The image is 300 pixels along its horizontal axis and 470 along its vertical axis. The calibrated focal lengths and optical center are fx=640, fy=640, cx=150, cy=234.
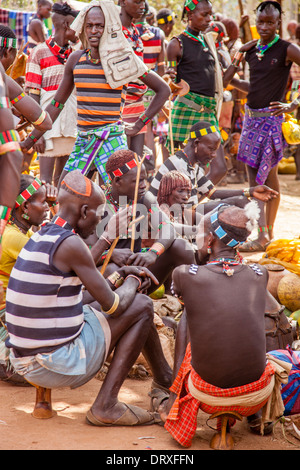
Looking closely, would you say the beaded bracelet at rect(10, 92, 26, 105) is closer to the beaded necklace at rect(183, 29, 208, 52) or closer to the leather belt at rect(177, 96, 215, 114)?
the leather belt at rect(177, 96, 215, 114)

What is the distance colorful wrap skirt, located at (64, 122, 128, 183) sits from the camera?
16.4ft

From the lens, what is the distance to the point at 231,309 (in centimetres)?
314

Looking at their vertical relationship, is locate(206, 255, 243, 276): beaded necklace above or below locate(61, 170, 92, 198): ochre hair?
below

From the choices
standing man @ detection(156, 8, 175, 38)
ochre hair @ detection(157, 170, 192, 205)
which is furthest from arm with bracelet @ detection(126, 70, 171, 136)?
standing man @ detection(156, 8, 175, 38)

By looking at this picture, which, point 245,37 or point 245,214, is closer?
point 245,214

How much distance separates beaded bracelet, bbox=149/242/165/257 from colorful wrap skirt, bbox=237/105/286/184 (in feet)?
9.43

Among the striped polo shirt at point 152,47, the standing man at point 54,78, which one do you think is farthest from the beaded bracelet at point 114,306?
the striped polo shirt at point 152,47

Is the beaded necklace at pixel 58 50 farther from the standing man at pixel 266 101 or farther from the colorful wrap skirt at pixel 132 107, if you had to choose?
the standing man at pixel 266 101

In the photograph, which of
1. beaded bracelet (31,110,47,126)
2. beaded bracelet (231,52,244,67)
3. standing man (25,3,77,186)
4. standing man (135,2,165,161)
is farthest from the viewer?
standing man (135,2,165,161)

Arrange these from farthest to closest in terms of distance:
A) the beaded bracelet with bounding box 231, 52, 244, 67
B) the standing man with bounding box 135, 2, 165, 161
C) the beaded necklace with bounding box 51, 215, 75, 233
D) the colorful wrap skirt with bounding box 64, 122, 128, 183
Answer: the standing man with bounding box 135, 2, 165, 161 → the beaded bracelet with bounding box 231, 52, 244, 67 → the colorful wrap skirt with bounding box 64, 122, 128, 183 → the beaded necklace with bounding box 51, 215, 75, 233

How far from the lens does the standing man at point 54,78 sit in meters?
6.42
